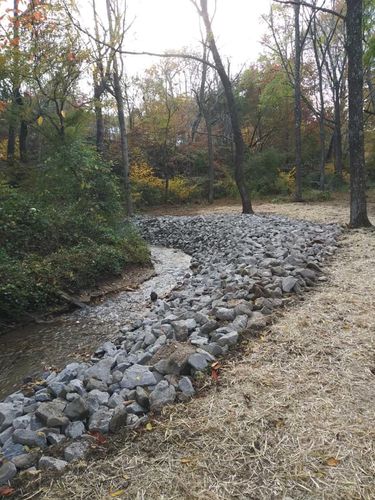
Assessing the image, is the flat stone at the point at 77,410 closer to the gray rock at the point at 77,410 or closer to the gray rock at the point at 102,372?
the gray rock at the point at 77,410

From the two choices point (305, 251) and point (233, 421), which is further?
point (305, 251)

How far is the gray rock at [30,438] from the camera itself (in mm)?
2018

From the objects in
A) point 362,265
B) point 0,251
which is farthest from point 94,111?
point 362,265

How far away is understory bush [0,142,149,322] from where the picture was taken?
555 centimetres

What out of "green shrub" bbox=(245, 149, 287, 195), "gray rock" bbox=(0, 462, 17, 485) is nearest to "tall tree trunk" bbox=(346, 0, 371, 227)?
"gray rock" bbox=(0, 462, 17, 485)

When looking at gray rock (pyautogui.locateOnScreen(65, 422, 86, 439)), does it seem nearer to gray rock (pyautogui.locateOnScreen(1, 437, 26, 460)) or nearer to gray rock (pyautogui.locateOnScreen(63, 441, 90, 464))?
gray rock (pyautogui.locateOnScreen(63, 441, 90, 464))

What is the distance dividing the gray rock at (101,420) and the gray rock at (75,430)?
53 mm

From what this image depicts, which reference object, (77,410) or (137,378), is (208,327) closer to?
(137,378)

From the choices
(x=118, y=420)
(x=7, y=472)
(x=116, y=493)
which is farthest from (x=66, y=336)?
(x=116, y=493)

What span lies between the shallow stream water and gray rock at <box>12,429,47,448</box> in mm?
1658

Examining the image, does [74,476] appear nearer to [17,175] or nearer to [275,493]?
[275,493]

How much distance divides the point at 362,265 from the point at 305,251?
960 millimetres

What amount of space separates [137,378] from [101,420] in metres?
0.45

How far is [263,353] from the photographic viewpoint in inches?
110
